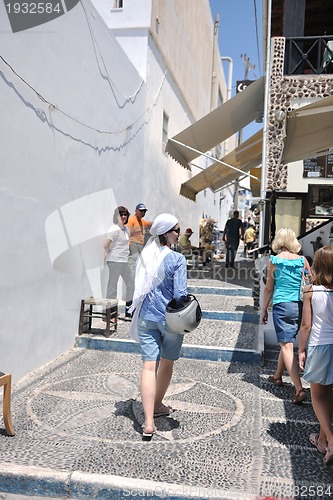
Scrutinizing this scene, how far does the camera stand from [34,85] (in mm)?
4480

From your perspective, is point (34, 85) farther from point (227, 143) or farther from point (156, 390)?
point (227, 143)

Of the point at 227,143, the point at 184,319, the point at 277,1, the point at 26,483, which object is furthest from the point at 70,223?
the point at 227,143

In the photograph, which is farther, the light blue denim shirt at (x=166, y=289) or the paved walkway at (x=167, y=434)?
the light blue denim shirt at (x=166, y=289)

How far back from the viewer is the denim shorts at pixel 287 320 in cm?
414

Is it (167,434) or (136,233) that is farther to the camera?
(136,233)

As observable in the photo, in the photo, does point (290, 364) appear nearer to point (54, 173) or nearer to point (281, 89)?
point (54, 173)

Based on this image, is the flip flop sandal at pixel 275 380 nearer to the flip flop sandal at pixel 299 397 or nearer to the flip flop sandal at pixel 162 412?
the flip flop sandal at pixel 299 397

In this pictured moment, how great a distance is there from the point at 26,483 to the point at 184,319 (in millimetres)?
1516

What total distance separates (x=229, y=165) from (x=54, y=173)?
19.5ft

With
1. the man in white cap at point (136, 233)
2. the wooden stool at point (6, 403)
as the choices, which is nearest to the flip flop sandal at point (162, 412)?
the wooden stool at point (6, 403)

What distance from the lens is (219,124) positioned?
357 inches

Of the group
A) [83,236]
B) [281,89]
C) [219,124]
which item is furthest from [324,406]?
[281,89]

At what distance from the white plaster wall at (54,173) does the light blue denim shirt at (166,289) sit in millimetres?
1592

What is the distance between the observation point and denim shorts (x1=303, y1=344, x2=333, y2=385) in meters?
2.96
